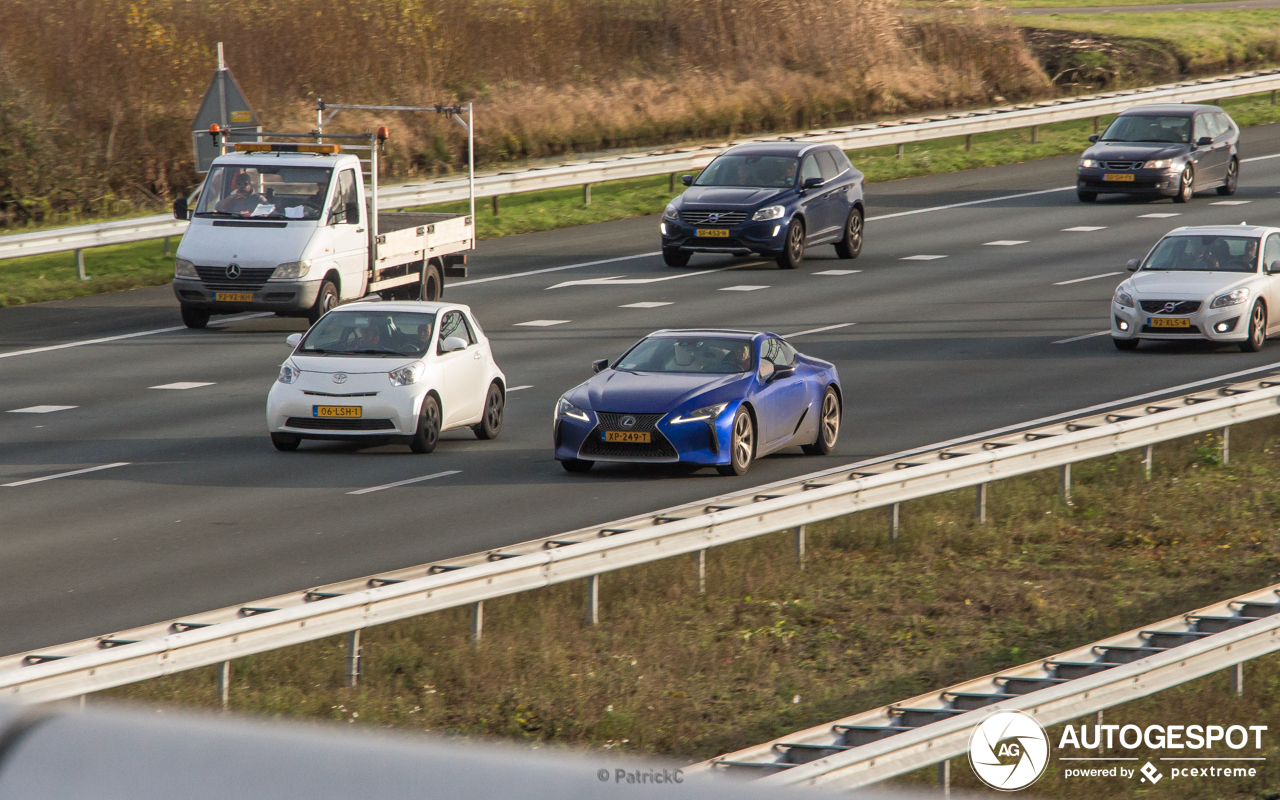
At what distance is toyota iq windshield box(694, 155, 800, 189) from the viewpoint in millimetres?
29375

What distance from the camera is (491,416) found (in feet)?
61.4

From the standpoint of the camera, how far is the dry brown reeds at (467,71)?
36.2 m

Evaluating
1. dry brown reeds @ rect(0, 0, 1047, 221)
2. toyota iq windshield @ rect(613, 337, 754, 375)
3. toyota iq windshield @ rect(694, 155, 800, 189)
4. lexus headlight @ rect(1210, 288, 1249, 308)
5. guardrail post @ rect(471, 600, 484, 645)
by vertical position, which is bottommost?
lexus headlight @ rect(1210, 288, 1249, 308)

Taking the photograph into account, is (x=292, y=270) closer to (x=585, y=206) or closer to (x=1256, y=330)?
(x=1256, y=330)

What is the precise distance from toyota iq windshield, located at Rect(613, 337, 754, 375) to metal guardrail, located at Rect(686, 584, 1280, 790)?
7.63 meters

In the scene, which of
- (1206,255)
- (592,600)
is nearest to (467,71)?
(1206,255)

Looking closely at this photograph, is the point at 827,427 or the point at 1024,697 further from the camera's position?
the point at 827,427

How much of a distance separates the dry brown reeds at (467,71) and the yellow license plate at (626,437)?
20699mm

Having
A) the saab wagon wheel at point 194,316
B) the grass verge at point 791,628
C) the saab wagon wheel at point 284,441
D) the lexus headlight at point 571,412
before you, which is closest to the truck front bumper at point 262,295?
the saab wagon wheel at point 194,316

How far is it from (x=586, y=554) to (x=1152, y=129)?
2784 cm

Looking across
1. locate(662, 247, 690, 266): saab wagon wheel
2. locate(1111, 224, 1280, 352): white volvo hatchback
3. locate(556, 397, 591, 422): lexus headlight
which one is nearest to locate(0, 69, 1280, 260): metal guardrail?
locate(662, 247, 690, 266): saab wagon wheel

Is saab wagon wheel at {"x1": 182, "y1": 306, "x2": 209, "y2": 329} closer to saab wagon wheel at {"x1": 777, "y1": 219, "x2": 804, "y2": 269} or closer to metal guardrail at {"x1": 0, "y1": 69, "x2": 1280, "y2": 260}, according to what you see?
metal guardrail at {"x1": 0, "y1": 69, "x2": 1280, "y2": 260}

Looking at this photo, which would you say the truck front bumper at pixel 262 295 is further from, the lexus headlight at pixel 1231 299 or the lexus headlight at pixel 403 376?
the lexus headlight at pixel 1231 299

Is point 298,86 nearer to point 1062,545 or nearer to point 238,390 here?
point 238,390
